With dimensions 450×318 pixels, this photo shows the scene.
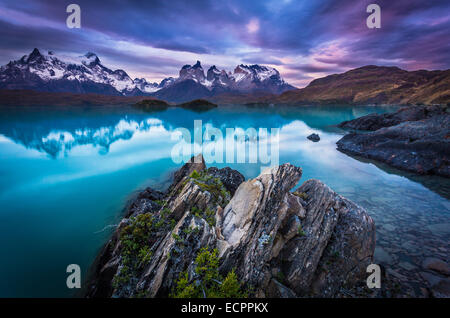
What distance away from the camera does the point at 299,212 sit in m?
8.72

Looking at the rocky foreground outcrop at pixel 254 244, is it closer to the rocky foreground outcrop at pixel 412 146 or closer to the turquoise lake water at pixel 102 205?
the turquoise lake water at pixel 102 205

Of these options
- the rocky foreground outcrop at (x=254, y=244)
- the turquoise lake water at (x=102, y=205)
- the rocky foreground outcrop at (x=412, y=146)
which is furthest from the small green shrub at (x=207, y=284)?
the rocky foreground outcrop at (x=412, y=146)

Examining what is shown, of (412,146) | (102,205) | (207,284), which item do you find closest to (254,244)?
(207,284)

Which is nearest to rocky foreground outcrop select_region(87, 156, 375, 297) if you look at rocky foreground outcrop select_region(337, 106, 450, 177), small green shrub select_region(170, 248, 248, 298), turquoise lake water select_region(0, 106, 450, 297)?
small green shrub select_region(170, 248, 248, 298)

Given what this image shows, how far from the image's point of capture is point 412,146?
21.7 m

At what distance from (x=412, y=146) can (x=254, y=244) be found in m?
24.5

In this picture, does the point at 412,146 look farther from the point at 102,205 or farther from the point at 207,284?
the point at 102,205

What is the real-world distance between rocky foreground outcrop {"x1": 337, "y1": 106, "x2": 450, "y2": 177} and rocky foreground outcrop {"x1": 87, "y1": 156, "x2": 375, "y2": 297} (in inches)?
660

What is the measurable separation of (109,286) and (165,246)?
9.06ft

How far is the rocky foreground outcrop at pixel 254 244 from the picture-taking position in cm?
698

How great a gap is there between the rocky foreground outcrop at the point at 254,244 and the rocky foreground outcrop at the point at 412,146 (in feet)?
55.0

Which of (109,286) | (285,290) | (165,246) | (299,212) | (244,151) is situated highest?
(244,151)
